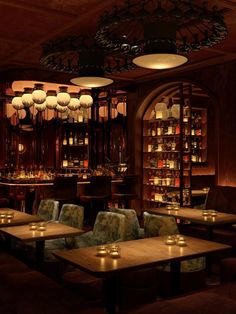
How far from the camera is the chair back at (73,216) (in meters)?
5.09

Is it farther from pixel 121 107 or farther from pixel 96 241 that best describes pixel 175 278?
pixel 121 107

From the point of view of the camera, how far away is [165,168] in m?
8.66

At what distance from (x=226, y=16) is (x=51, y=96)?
13.4ft

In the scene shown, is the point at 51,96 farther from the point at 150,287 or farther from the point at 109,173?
the point at 150,287

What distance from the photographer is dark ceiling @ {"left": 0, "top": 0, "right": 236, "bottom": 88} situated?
4.50 metres

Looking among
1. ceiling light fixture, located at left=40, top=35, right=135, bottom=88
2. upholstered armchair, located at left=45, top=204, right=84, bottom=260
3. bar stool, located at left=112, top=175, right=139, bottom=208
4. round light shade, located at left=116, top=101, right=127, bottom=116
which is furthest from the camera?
round light shade, located at left=116, top=101, right=127, bottom=116

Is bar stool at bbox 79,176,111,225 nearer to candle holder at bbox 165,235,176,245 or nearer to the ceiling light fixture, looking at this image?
the ceiling light fixture

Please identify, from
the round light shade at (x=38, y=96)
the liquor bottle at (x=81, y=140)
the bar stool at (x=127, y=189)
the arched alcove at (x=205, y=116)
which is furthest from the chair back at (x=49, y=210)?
the liquor bottle at (x=81, y=140)

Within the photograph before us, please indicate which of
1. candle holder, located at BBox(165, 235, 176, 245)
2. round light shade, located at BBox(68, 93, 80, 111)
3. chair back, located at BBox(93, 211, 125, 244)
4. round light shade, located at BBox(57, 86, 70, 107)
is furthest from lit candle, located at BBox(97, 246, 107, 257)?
round light shade, located at BBox(68, 93, 80, 111)

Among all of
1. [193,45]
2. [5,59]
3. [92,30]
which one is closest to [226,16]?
[193,45]

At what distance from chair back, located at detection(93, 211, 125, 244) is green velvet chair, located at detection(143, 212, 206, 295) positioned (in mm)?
327

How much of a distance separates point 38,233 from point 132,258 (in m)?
1.28

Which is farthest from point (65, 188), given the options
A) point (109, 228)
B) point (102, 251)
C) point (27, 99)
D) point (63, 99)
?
point (102, 251)

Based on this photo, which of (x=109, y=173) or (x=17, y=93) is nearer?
(x=17, y=93)
